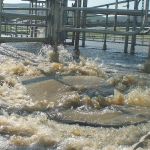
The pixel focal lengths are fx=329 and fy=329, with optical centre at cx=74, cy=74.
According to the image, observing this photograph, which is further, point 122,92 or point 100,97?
point 122,92

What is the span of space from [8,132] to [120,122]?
38.7 inches

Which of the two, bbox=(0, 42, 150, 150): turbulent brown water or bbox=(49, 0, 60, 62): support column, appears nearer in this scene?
bbox=(0, 42, 150, 150): turbulent brown water

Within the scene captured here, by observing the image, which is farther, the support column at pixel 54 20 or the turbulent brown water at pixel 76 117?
the support column at pixel 54 20

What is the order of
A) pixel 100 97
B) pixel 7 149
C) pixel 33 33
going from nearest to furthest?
pixel 7 149
pixel 100 97
pixel 33 33

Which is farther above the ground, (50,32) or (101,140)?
(50,32)

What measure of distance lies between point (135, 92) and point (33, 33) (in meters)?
9.63

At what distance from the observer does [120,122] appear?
9.55 ft

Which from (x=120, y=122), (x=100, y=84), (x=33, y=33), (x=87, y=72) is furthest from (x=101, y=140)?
(x=33, y=33)

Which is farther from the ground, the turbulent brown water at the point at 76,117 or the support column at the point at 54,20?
the support column at the point at 54,20

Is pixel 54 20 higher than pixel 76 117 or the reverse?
higher

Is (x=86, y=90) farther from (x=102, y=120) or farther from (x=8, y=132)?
(x=8, y=132)

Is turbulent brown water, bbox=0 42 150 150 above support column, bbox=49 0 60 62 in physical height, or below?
below

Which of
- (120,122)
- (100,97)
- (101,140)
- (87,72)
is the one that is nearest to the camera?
(101,140)

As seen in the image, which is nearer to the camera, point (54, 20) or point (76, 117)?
point (76, 117)
